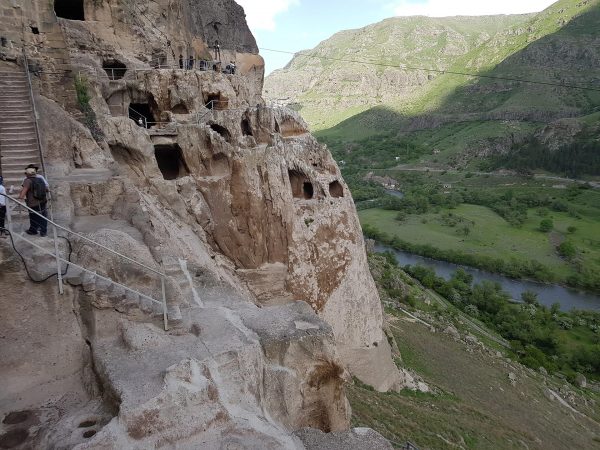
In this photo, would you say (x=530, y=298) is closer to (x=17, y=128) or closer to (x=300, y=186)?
(x=300, y=186)

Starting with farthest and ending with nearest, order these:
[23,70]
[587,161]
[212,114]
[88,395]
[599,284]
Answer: [587,161]
[599,284]
[212,114]
[23,70]
[88,395]

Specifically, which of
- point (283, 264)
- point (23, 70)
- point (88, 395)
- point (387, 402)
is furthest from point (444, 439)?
point (23, 70)

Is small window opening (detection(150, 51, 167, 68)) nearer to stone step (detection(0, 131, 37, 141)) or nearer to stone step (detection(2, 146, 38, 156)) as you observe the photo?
stone step (detection(0, 131, 37, 141))

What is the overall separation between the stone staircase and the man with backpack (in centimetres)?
292

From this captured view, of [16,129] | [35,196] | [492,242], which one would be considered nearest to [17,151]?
[16,129]

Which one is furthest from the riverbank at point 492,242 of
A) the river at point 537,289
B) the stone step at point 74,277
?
the stone step at point 74,277

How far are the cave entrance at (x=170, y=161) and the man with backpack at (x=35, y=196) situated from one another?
1144cm

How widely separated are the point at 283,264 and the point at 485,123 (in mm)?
139078

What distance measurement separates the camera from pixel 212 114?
21672 millimetres

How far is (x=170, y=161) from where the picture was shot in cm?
2205

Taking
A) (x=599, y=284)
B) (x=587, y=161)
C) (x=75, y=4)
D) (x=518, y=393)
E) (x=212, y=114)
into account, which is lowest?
(x=599, y=284)

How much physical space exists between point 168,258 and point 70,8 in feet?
67.9

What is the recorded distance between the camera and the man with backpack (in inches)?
340

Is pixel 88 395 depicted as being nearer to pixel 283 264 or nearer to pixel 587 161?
pixel 283 264
